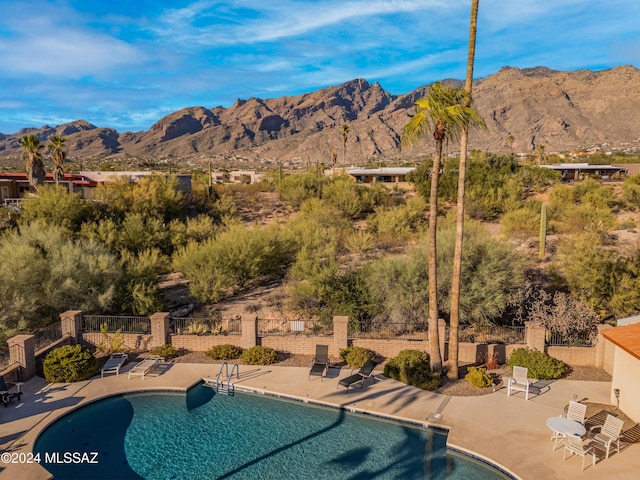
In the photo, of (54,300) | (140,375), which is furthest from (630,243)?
(54,300)

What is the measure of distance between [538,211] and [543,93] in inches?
4373

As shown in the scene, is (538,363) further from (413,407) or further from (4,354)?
(4,354)

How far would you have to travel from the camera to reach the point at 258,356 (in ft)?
52.9

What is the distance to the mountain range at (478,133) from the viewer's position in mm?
114688

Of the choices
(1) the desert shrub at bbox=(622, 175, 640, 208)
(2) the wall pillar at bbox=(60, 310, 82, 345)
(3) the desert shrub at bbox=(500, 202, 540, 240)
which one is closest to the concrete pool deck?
(2) the wall pillar at bbox=(60, 310, 82, 345)

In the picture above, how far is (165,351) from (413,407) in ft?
28.0

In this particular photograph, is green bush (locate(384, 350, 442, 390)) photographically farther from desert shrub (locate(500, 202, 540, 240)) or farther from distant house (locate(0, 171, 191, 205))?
distant house (locate(0, 171, 191, 205))

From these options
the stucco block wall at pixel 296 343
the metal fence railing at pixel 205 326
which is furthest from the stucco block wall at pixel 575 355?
the metal fence railing at pixel 205 326

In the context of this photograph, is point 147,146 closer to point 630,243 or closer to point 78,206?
point 78,206

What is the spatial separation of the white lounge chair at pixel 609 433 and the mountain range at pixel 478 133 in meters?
76.2

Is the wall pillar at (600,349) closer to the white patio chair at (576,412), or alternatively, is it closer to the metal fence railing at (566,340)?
the metal fence railing at (566,340)

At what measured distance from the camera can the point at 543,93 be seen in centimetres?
13038

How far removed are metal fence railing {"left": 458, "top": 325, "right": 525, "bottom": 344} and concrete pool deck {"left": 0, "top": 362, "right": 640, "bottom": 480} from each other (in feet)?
9.17

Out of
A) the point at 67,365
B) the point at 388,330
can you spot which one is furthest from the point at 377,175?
the point at 67,365
